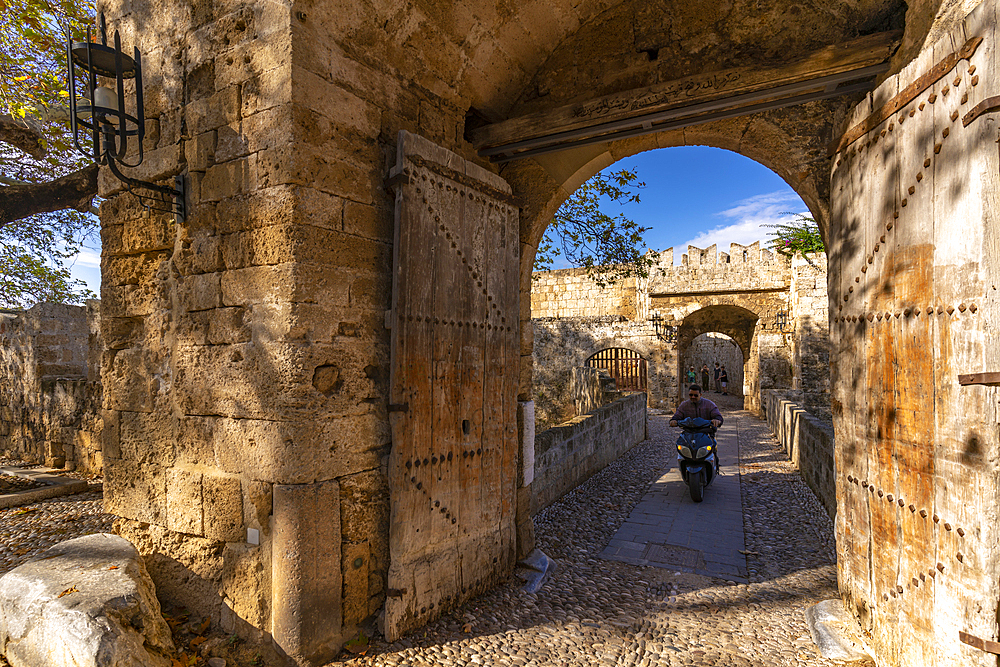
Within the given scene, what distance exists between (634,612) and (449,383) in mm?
1937

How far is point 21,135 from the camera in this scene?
5.57 metres

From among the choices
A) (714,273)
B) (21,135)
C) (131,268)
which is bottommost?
(131,268)

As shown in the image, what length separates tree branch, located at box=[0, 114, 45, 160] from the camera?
5.44m

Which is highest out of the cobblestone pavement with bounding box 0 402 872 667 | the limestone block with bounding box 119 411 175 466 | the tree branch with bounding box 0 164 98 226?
the tree branch with bounding box 0 164 98 226

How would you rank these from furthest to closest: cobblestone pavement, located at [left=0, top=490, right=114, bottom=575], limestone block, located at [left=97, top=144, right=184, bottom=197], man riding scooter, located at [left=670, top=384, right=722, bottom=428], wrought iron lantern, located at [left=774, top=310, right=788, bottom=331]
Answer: wrought iron lantern, located at [left=774, top=310, right=788, bottom=331], man riding scooter, located at [left=670, top=384, right=722, bottom=428], cobblestone pavement, located at [left=0, top=490, right=114, bottom=575], limestone block, located at [left=97, top=144, right=184, bottom=197]

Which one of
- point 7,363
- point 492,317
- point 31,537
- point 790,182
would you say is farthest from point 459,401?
point 7,363

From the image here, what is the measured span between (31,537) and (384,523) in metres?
3.65

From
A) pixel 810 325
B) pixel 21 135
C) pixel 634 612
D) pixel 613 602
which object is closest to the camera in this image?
pixel 634 612

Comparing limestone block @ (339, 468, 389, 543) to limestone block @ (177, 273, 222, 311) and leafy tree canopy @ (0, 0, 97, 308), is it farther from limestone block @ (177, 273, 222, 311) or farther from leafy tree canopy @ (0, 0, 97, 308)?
A: leafy tree canopy @ (0, 0, 97, 308)

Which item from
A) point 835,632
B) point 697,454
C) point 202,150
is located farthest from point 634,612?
point 202,150

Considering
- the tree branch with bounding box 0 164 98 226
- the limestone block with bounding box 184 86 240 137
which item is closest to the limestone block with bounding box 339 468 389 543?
the limestone block with bounding box 184 86 240 137

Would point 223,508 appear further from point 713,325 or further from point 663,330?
point 713,325

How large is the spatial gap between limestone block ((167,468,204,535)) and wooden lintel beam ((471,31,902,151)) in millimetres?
2920

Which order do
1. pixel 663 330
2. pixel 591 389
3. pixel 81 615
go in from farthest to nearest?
1. pixel 663 330
2. pixel 591 389
3. pixel 81 615
